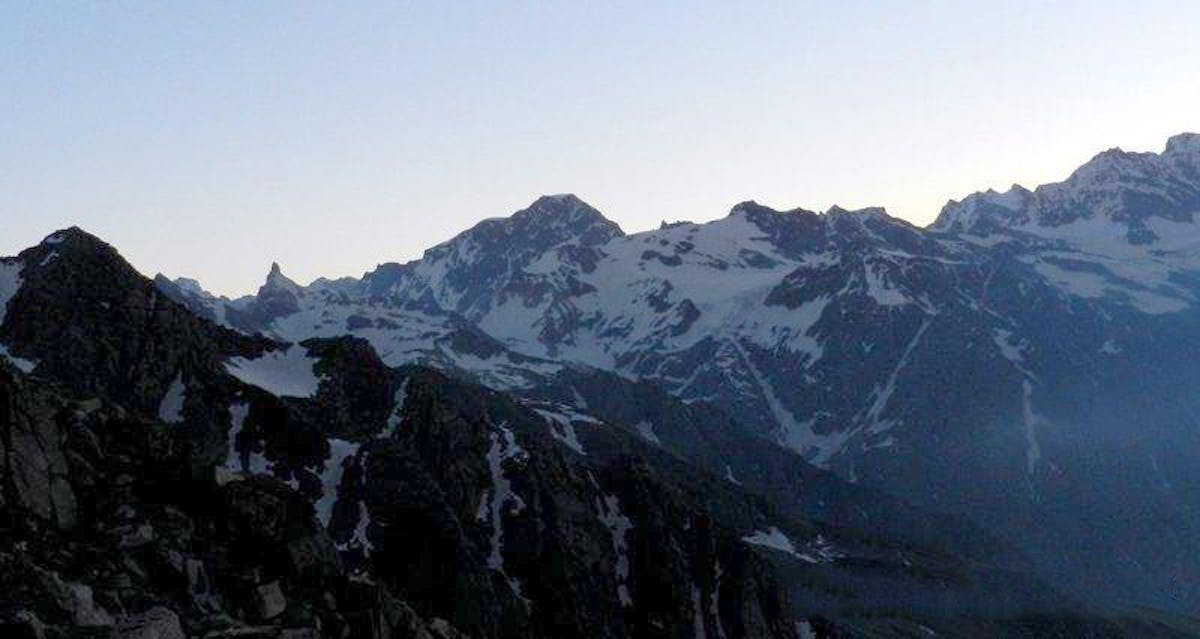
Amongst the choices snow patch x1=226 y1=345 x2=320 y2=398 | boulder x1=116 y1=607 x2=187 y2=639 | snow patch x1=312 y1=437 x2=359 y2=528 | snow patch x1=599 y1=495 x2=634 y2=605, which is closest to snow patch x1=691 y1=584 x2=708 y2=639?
snow patch x1=599 y1=495 x2=634 y2=605

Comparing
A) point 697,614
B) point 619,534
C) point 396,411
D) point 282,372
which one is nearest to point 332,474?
point 396,411

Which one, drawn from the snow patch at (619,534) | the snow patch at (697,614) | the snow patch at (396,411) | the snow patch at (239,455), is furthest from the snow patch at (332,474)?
the snow patch at (697,614)

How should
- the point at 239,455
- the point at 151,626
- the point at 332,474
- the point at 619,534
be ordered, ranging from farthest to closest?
the point at 619,534, the point at 239,455, the point at 332,474, the point at 151,626

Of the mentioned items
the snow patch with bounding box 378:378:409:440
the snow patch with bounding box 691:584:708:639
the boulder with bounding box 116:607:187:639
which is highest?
the snow patch with bounding box 378:378:409:440

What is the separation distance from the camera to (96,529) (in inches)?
2584

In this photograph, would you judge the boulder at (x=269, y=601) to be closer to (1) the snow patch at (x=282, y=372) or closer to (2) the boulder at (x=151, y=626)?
(2) the boulder at (x=151, y=626)

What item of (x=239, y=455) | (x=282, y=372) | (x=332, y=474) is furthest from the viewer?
(x=282, y=372)

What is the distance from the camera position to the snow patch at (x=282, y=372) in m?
Result: 164

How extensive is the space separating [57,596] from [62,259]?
126 metres

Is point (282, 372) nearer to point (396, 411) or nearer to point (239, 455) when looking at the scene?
point (396, 411)

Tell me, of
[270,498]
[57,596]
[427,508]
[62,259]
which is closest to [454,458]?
[427,508]

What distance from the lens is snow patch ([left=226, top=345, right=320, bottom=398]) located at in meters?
164

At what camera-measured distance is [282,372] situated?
17562cm

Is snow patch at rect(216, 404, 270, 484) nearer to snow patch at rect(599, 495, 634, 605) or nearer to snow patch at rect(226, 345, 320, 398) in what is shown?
snow patch at rect(226, 345, 320, 398)
